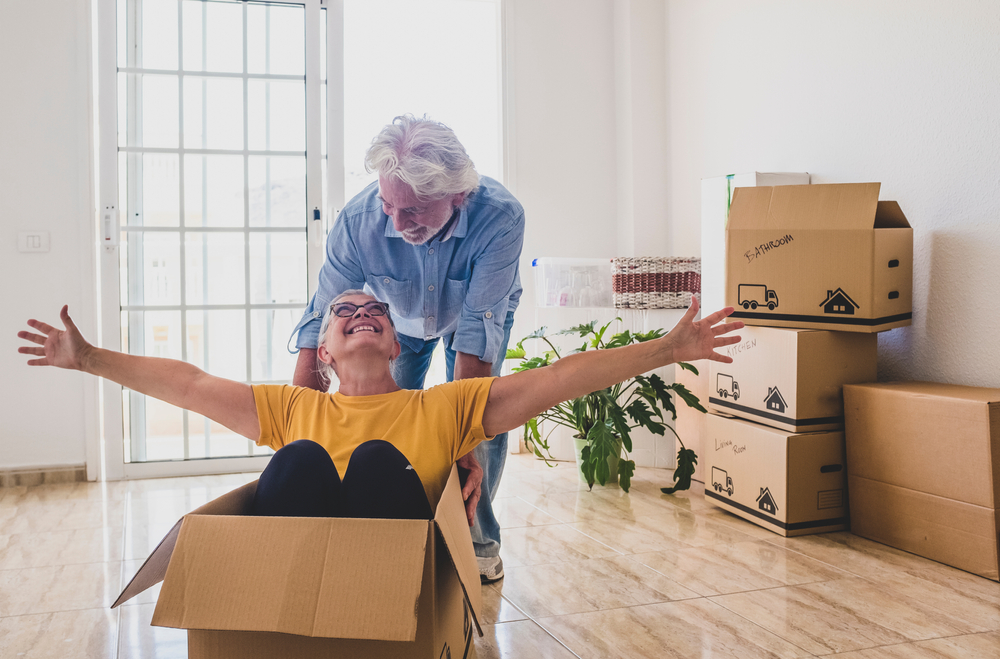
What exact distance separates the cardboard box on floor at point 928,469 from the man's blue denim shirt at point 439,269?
118 centimetres

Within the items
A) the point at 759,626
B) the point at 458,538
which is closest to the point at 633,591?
the point at 759,626

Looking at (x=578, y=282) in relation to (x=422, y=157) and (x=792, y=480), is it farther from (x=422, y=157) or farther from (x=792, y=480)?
(x=422, y=157)

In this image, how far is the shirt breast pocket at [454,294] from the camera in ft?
6.25

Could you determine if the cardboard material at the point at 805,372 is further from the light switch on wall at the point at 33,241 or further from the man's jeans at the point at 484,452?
the light switch on wall at the point at 33,241

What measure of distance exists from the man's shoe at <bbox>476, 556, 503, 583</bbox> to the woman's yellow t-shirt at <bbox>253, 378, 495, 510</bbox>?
635 mm

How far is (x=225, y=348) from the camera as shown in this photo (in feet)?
11.5

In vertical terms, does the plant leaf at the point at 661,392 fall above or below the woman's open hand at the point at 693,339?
below

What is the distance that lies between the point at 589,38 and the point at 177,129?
211cm

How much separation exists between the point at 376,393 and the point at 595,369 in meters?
0.45

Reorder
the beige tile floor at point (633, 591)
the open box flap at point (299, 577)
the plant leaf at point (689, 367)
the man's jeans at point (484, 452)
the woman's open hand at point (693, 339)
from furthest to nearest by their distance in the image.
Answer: the plant leaf at point (689, 367) → the man's jeans at point (484, 452) → the beige tile floor at point (633, 591) → the woman's open hand at point (693, 339) → the open box flap at point (299, 577)

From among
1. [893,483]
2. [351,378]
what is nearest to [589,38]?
[893,483]

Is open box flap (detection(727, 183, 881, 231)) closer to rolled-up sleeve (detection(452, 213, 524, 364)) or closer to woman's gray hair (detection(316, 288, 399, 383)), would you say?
rolled-up sleeve (detection(452, 213, 524, 364))

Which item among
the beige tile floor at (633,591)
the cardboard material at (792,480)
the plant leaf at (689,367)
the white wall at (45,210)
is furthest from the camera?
the white wall at (45,210)

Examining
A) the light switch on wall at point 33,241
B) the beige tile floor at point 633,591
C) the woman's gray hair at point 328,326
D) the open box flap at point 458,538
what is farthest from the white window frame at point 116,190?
the open box flap at point 458,538
